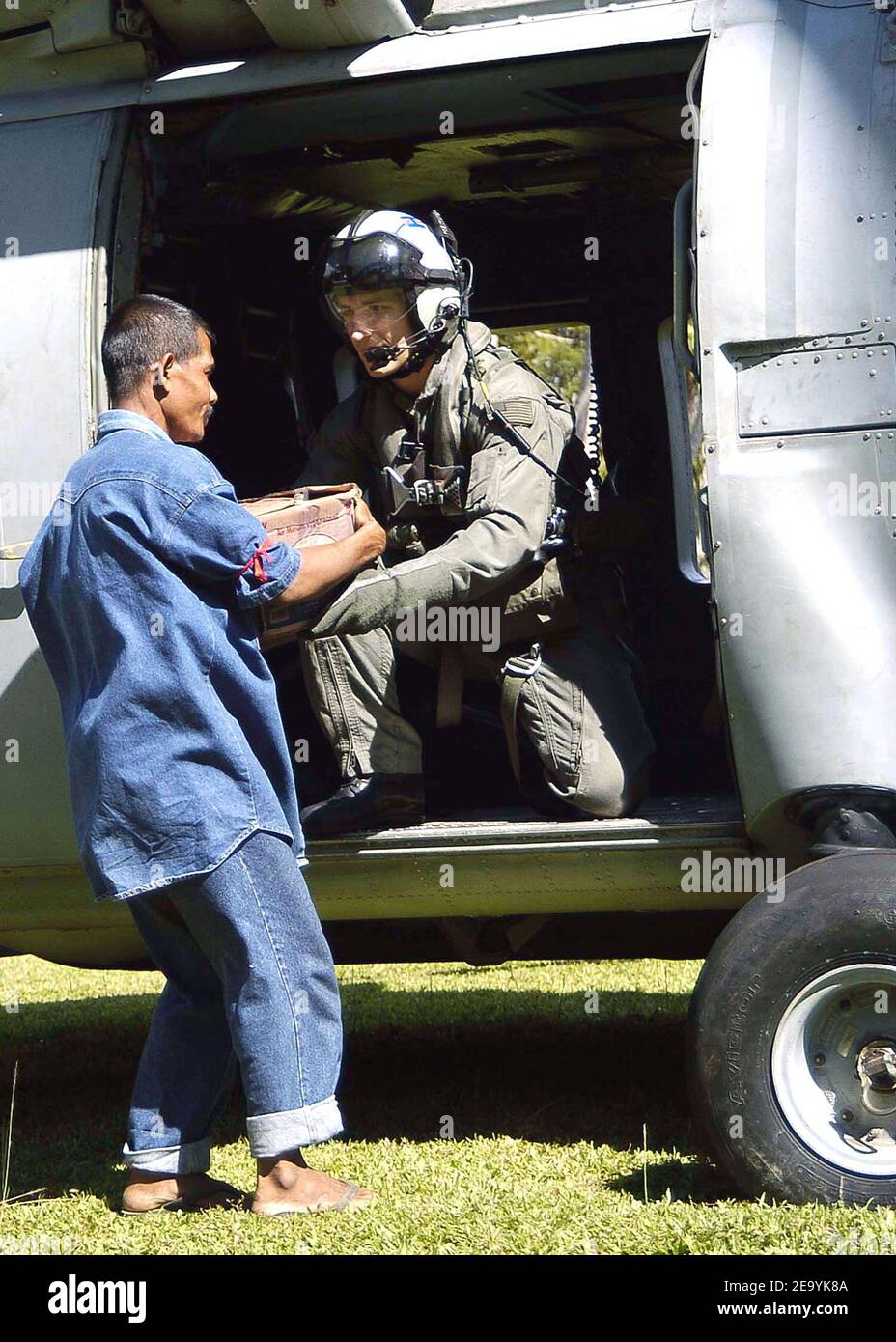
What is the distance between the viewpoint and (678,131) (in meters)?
4.70

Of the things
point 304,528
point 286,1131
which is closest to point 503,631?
point 304,528

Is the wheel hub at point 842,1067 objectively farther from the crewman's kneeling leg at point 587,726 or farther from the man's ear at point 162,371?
the man's ear at point 162,371

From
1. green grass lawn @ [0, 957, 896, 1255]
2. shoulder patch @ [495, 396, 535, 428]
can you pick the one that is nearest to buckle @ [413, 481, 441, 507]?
shoulder patch @ [495, 396, 535, 428]

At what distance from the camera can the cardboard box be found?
12.2ft

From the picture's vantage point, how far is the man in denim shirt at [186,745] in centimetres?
345

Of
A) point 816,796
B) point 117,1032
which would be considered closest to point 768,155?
point 816,796

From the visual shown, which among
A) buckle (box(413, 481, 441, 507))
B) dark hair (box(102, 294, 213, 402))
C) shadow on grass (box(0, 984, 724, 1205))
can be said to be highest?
dark hair (box(102, 294, 213, 402))

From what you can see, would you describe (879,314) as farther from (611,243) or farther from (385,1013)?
(385,1013)

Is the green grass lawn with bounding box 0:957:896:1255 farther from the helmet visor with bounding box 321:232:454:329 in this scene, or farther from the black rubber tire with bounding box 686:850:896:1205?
the helmet visor with bounding box 321:232:454:329

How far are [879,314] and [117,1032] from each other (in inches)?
175

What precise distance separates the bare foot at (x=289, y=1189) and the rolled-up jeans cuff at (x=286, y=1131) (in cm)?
4

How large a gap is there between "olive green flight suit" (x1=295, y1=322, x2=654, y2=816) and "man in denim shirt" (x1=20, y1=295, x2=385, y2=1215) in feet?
1.71

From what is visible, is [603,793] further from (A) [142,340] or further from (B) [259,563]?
(A) [142,340]

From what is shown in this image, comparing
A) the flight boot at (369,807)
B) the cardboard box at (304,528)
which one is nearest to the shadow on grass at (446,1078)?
the flight boot at (369,807)
